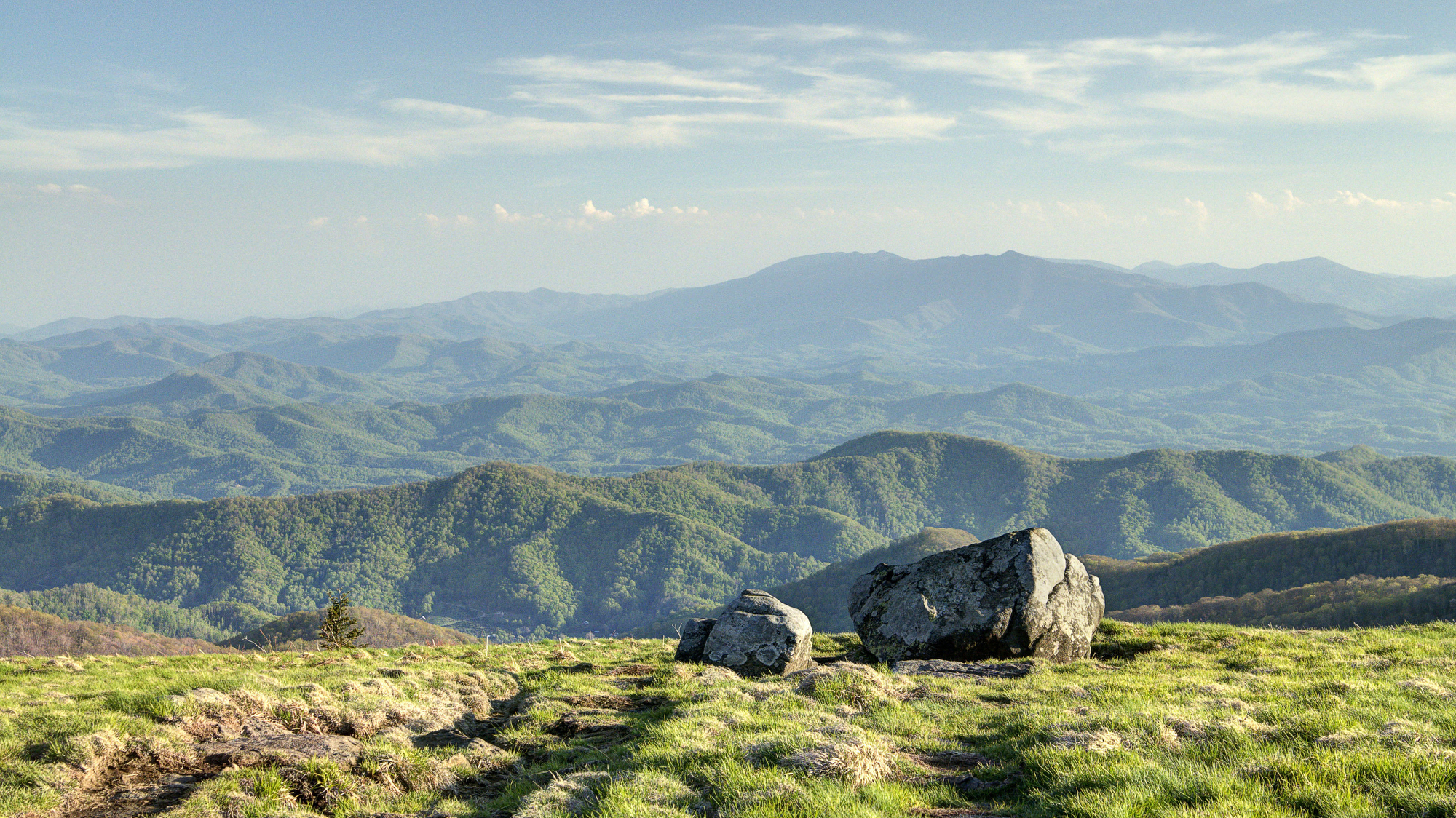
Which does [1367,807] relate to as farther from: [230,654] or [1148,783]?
[230,654]

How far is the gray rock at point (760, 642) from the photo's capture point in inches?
914

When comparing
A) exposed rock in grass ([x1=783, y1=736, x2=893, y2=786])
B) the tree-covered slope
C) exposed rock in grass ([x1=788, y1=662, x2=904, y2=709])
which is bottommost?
the tree-covered slope

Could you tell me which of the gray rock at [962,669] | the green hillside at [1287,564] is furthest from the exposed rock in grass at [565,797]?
the green hillside at [1287,564]

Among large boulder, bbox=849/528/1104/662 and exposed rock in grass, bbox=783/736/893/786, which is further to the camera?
large boulder, bbox=849/528/1104/662

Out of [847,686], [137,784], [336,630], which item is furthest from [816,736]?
[336,630]

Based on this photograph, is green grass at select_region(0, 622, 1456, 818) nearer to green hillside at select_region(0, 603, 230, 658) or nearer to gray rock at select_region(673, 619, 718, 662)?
gray rock at select_region(673, 619, 718, 662)

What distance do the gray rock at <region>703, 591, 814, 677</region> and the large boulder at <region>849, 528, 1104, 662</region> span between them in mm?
2537

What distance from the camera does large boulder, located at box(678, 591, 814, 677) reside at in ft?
76.1

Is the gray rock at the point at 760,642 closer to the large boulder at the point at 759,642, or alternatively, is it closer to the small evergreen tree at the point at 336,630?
the large boulder at the point at 759,642

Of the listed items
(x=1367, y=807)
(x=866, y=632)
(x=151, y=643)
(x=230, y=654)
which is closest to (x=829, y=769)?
(x=1367, y=807)

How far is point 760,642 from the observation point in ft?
77.9

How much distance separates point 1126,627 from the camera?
2644 cm

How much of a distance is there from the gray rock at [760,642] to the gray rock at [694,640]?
34 centimetres

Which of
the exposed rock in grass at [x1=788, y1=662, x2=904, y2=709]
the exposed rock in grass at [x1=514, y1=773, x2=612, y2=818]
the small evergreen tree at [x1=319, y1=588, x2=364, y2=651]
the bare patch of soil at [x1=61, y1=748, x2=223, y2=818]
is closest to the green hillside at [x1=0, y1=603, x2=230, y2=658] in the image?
the small evergreen tree at [x1=319, y1=588, x2=364, y2=651]
